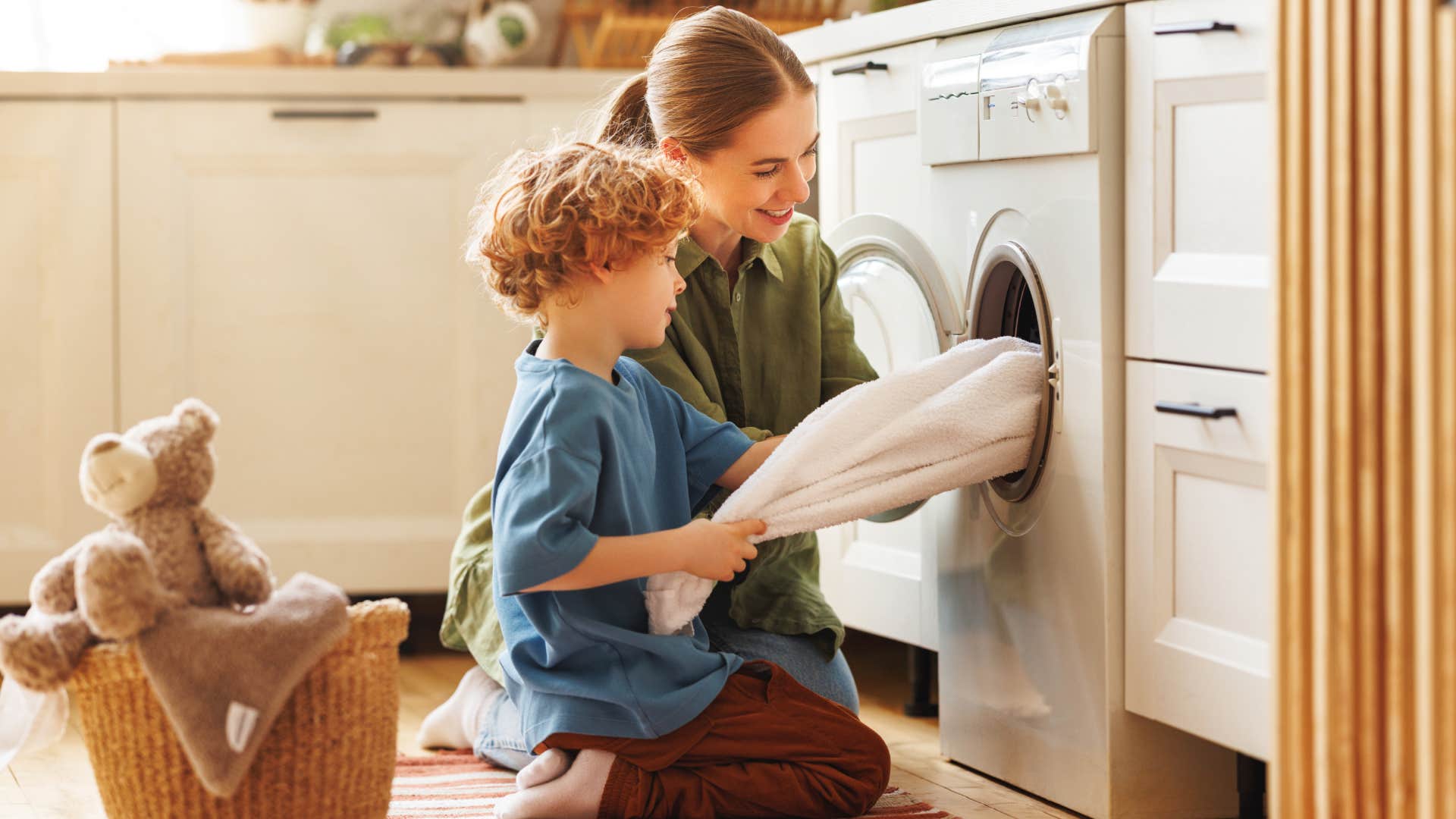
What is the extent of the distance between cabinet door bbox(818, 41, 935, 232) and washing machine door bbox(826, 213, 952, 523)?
3 cm

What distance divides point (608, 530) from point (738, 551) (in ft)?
0.38

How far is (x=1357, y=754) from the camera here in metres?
1.01

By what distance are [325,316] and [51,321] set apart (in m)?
0.38

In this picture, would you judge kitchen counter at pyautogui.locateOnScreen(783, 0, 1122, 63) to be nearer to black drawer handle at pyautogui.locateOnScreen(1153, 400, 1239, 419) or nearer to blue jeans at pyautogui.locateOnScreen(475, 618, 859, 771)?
black drawer handle at pyautogui.locateOnScreen(1153, 400, 1239, 419)

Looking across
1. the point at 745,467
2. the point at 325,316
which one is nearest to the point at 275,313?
the point at 325,316

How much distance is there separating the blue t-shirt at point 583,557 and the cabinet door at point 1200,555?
378 millimetres

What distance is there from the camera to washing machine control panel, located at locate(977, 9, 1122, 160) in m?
1.40

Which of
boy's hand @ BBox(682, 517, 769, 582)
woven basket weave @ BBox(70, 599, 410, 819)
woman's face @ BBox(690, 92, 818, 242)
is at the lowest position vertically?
woven basket weave @ BBox(70, 599, 410, 819)

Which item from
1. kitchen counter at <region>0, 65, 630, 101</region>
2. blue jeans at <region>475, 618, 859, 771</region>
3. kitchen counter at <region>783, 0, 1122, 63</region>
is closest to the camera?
kitchen counter at <region>783, 0, 1122, 63</region>

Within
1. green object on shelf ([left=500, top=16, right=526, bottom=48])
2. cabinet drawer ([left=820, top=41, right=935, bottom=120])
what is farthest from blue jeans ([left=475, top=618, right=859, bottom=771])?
green object on shelf ([left=500, top=16, right=526, bottom=48])

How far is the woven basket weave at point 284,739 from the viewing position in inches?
46.4

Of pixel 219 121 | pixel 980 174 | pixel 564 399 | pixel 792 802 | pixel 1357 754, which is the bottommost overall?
pixel 792 802

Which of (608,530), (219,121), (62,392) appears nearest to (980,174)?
(608,530)

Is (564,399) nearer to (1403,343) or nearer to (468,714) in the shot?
(468,714)
